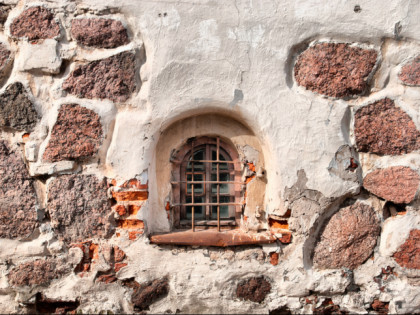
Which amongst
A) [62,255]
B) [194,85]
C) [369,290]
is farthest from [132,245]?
[369,290]

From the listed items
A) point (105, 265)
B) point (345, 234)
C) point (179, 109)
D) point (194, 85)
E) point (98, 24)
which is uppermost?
point (98, 24)

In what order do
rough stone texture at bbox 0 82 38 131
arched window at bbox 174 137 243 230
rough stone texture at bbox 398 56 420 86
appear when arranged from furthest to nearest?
arched window at bbox 174 137 243 230 < rough stone texture at bbox 398 56 420 86 < rough stone texture at bbox 0 82 38 131

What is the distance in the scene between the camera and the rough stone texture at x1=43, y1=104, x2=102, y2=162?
213 cm

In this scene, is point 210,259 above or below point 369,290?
above

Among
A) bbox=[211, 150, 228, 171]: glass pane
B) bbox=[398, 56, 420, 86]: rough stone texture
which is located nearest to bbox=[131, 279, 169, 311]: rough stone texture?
bbox=[211, 150, 228, 171]: glass pane

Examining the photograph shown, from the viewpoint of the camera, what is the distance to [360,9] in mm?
2225

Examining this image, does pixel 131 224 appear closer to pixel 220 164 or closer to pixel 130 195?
pixel 130 195

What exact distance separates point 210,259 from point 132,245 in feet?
1.51

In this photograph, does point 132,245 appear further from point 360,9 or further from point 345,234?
point 360,9

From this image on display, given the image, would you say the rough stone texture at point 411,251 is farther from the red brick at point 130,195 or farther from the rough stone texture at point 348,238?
the red brick at point 130,195

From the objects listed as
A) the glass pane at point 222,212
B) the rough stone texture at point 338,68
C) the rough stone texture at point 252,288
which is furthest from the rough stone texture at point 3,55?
the rough stone texture at point 252,288

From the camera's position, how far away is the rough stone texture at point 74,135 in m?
2.13

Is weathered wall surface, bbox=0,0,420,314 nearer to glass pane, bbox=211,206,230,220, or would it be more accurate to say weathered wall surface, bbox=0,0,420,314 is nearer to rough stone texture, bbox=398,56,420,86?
rough stone texture, bbox=398,56,420,86

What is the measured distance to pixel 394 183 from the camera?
2213 millimetres
